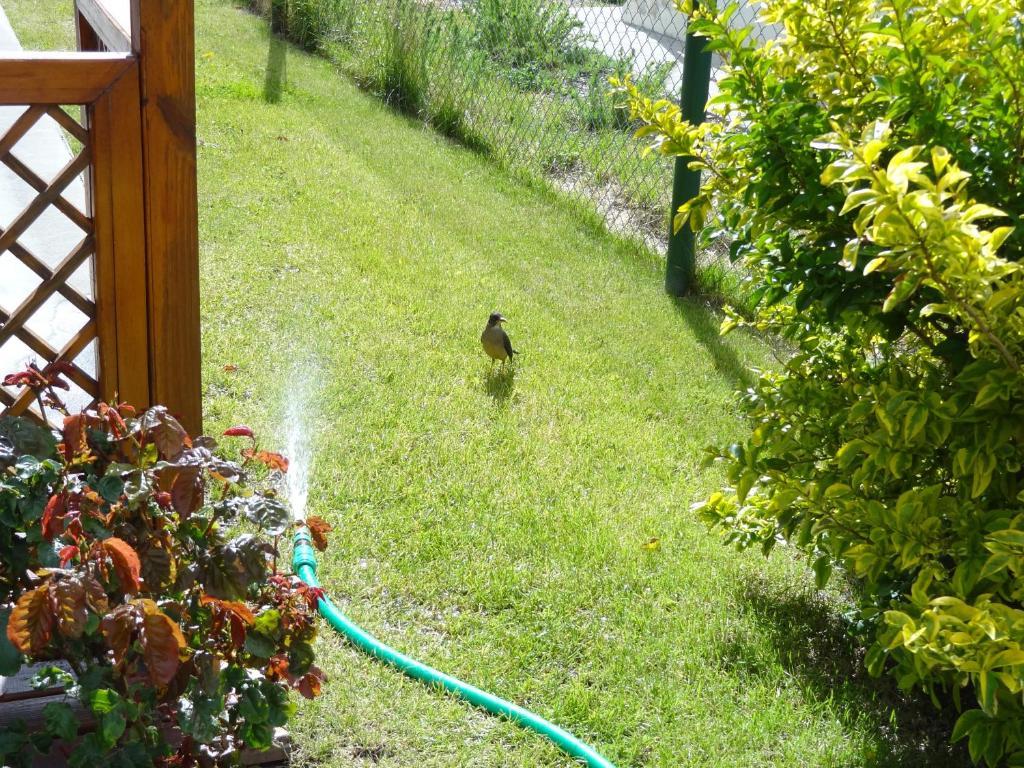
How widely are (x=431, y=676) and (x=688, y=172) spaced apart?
3933 mm

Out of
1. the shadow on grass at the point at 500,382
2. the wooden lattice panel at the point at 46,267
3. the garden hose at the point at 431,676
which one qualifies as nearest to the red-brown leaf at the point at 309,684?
the garden hose at the point at 431,676

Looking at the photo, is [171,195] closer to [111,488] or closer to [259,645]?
[111,488]

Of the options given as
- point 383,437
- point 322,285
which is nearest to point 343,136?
point 322,285

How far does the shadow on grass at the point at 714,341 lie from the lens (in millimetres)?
5742

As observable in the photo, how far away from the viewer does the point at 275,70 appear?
10297 mm

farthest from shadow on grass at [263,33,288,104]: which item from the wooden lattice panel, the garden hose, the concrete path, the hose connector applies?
the garden hose

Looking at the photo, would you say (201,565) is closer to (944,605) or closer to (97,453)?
(97,453)

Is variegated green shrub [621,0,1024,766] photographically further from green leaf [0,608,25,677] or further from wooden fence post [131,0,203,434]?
green leaf [0,608,25,677]

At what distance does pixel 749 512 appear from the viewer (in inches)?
143

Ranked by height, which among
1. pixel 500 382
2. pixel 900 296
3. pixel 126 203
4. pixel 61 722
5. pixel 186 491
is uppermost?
pixel 900 296

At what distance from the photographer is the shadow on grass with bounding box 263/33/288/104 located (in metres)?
9.57

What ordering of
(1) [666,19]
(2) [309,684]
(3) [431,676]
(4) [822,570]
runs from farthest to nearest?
(1) [666,19], (3) [431,676], (4) [822,570], (2) [309,684]

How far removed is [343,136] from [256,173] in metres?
1.31

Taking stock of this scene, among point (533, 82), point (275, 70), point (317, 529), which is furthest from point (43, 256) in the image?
point (275, 70)
